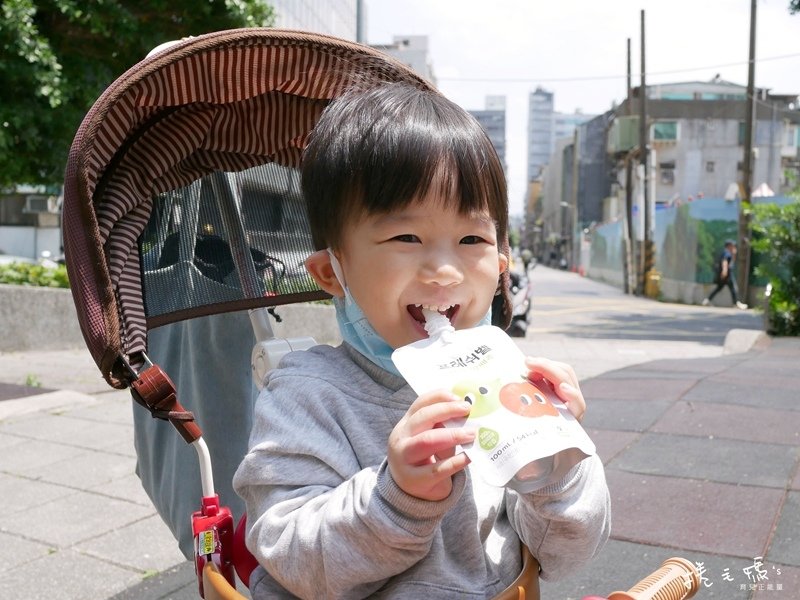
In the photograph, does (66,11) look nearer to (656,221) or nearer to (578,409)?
(578,409)

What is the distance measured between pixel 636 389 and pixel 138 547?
364cm

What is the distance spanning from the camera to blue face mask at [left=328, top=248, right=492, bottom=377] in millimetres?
1346

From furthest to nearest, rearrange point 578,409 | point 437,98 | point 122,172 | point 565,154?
point 565,154 → point 122,172 → point 437,98 → point 578,409

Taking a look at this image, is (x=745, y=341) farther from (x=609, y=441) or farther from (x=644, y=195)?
(x=644, y=195)

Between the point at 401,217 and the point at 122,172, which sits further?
the point at 122,172

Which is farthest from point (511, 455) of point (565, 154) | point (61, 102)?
point (565, 154)

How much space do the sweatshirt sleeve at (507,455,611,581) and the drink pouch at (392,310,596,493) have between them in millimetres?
48

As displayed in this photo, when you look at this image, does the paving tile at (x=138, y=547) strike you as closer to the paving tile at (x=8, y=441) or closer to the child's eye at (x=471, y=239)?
the paving tile at (x=8, y=441)

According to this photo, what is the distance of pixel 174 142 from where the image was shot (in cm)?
184

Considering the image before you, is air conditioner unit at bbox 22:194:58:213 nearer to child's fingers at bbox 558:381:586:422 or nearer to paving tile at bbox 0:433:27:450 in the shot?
paving tile at bbox 0:433:27:450

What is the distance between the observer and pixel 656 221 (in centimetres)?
2647

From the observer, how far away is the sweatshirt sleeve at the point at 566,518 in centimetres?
120

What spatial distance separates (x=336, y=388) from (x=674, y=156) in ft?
167

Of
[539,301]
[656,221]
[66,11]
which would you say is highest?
[66,11]
